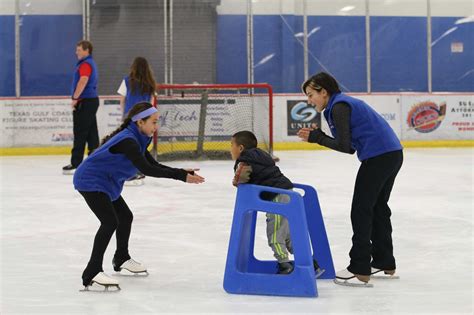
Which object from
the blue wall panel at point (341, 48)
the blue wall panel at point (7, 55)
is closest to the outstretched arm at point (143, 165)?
the blue wall panel at point (7, 55)

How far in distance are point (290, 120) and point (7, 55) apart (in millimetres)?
4978

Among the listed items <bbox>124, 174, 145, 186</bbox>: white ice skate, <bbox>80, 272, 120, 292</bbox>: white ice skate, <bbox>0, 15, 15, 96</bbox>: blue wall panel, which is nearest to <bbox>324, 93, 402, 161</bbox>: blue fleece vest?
<bbox>80, 272, 120, 292</bbox>: white ice skate

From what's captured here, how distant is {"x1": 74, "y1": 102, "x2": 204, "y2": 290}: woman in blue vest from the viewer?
3676 millimetres

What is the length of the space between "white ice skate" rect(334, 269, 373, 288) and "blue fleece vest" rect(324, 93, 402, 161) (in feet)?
1.70

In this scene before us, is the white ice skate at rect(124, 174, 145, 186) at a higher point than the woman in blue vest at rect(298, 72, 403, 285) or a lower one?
lower

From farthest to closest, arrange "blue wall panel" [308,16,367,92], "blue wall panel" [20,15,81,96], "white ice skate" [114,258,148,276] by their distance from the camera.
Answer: "blue wall panel" [308,16,367,92] → "blue wall panel" [20,15,81,96] → "white ice skate" [114,258,148,276]

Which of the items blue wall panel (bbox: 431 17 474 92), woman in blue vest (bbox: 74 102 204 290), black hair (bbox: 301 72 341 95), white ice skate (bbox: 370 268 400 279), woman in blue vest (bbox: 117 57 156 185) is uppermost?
blue wall panel (bbox: 431 17 474 92)

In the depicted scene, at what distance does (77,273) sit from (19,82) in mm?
10105

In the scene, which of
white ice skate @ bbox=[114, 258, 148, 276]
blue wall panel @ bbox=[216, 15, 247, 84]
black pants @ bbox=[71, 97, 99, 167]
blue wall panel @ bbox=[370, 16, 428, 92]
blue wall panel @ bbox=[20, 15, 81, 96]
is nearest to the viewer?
white ice skate @ bbox=[114, 258, 148, 276]

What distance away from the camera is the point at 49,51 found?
1511cm

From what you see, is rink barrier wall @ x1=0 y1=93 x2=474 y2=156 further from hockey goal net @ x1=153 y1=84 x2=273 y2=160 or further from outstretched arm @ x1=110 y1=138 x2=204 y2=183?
outstretched arm @ x1=110 y1=138 x2=204 y2=183

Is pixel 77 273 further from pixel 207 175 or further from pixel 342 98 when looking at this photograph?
pixel 207 175

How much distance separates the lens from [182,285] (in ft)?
12.9

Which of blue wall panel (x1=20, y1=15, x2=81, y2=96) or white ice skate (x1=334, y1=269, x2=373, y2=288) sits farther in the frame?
blue wall panel (x1=20, y1=15, x2=81, y2=96)
